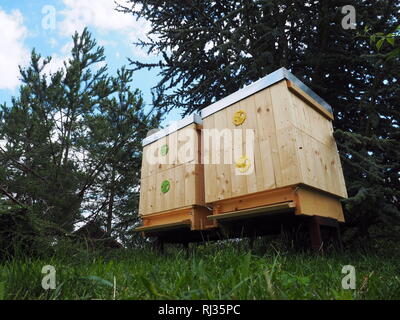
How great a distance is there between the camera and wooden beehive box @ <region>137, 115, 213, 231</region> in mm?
3633

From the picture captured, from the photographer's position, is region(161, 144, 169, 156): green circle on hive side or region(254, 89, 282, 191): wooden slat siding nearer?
region(254, 89, 282, 191): wooden slat siding

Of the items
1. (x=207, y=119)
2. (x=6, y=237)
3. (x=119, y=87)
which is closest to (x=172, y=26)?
(x=119, y=87)

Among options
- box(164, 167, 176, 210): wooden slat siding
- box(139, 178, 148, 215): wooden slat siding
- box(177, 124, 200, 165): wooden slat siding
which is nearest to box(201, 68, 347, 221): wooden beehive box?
box(177, 124, 200, 165): wooden slat siding

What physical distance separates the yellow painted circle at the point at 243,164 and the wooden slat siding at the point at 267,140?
0.54 feet

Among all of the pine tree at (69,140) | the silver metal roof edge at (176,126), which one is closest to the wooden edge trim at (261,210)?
the silver metal roof edge at (176,126)

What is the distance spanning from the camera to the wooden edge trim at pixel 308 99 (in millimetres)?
3096

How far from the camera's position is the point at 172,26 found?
6.30 m

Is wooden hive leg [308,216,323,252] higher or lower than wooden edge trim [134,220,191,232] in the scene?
lower

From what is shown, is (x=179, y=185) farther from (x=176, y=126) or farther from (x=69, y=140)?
(x=69, y=140)

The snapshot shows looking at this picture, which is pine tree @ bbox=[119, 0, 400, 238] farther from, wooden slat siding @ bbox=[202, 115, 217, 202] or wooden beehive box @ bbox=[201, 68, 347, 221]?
wooden slat siding @ bbox=[202, 115, 217, 202]

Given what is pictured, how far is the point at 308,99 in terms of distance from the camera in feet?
11.1

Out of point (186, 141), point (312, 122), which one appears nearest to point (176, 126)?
point (186, 141)

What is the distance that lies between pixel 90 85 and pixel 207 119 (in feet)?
15.8

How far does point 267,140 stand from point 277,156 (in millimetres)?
226
